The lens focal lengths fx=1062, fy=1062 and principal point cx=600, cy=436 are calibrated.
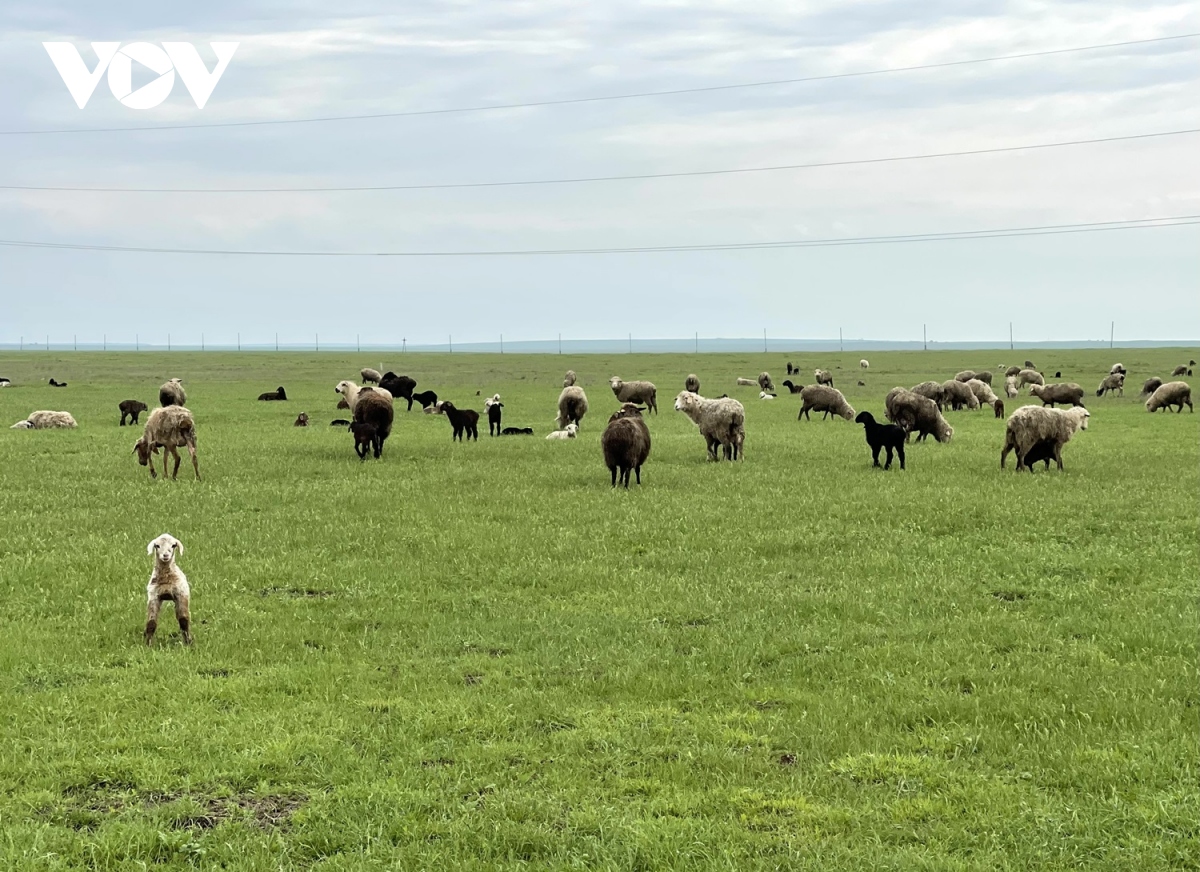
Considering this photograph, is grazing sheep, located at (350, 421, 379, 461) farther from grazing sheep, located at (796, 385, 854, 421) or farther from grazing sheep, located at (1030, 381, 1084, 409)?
grazing sheep, located at (1030, 381, 1084, 409)

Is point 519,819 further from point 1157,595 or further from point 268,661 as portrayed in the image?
point 1157,595

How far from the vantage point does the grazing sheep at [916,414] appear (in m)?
32.2

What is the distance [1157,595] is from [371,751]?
394 inches

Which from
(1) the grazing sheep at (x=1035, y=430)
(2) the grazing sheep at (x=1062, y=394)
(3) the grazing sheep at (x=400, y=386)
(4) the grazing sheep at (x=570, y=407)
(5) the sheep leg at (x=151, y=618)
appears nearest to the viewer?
(5) the sheep leg at (x=151, y=618)

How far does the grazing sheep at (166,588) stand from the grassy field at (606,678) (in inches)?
15.2

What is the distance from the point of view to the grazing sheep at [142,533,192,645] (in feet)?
35.4

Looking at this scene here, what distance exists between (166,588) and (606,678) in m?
4.68

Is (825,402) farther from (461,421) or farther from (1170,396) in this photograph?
(461,421)

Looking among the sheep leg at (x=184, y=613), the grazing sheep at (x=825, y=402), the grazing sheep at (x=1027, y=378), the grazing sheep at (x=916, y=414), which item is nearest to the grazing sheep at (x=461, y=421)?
the grazing sheep at (x=916, y=414)

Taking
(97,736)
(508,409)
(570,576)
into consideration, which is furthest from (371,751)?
(508,409)

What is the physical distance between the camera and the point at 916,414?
32.2 meters

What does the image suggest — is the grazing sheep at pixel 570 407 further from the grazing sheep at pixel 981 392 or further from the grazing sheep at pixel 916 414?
the grazing sheep at pixel 981 392

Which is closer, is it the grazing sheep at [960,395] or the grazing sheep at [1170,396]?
the grazing sheep at [1170,396]

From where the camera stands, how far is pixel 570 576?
14.5m
